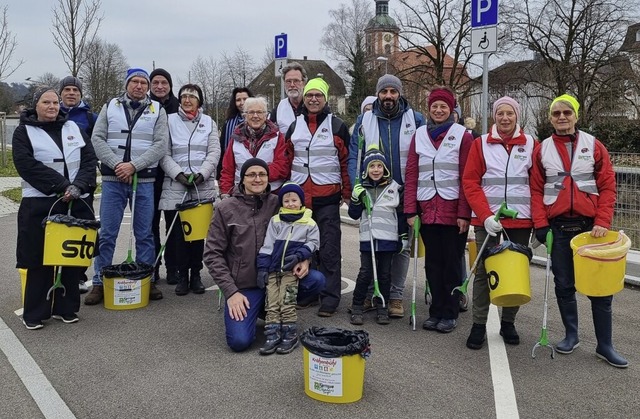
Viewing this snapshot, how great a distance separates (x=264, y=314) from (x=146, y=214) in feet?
5.97

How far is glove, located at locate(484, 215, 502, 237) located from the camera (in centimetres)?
448

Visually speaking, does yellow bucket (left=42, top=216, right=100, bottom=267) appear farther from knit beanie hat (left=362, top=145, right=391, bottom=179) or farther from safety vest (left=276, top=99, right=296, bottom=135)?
knit beanie hat (left=362, top=145, right=391, bottom=179)

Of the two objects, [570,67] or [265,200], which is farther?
[570,67]

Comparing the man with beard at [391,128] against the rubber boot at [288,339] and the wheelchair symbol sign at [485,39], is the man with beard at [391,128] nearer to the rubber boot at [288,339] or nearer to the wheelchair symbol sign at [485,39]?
the rubber boot at [288,339]

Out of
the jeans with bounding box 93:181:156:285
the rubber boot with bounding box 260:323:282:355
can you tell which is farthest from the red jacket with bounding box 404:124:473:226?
the jeans with bounding box 93:181:156:285

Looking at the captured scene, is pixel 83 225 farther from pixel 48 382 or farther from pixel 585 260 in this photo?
pixel 585 260

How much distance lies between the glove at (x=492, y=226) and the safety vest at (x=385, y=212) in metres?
0.94

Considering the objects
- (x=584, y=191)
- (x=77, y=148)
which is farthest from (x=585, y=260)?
(x=77, y=148)

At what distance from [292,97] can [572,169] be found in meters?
2.89

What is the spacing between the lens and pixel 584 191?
436 centimetres

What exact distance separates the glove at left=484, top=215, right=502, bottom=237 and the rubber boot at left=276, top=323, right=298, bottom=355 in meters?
1.68

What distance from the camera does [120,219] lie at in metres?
6.02

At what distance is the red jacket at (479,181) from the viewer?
15.1 feet

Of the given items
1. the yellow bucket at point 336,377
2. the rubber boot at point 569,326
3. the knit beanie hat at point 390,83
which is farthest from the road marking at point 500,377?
the knit beanie hat at point 390,83
